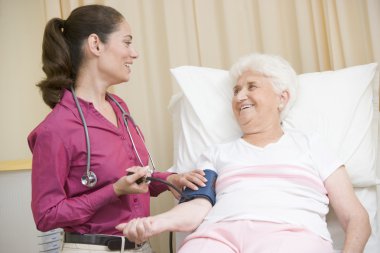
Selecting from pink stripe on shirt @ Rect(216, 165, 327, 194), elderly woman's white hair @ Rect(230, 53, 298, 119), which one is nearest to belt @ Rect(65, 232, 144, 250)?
pink stripe on shirt @ Rect(216, 165, 327, 194)

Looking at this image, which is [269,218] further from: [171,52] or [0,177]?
[0,177]

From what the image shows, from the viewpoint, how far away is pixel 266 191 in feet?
Result: 3.84

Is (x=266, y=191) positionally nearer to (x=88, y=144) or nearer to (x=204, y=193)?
(x=204, y=193)

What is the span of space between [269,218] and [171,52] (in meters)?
1.17

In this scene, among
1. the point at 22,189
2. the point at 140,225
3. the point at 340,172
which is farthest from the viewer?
the point at 22,189

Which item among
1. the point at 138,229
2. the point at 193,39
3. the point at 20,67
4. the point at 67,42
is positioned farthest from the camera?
the point at 20,67

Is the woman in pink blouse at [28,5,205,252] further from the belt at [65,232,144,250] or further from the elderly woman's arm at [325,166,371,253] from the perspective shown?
the elderly woman's arm at [325,166,371,253]

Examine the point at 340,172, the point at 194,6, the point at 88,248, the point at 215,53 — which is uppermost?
the point at 194,6

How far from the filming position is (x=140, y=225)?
95 centimetres

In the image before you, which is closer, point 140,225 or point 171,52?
point 140,225

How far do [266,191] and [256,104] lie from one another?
0.35 metres

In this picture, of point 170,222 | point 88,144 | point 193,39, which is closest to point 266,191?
point 170,222

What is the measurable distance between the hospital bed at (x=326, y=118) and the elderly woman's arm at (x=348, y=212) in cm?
17

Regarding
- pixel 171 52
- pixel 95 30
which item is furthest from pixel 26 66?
pixel 95 30
